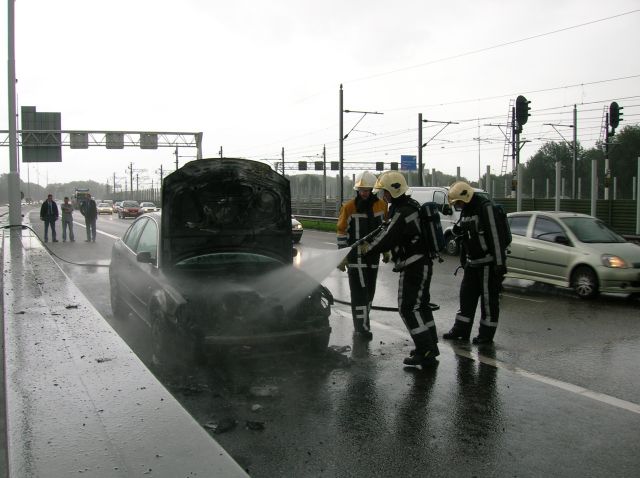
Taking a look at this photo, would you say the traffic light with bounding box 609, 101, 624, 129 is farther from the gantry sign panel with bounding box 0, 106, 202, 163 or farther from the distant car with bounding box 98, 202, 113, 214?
the distant car with bounding box 98, 202, 113, 214

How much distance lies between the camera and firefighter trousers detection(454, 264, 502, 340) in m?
6.55

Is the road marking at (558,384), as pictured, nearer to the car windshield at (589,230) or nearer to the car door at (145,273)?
the car door at (145,273)

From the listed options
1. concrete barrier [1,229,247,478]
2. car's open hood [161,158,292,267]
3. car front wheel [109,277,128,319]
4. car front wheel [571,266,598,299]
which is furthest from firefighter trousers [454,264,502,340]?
car front wheel [109,277,128,319]

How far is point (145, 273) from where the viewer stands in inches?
254

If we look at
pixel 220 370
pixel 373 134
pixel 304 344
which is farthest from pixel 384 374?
pixel 373 134

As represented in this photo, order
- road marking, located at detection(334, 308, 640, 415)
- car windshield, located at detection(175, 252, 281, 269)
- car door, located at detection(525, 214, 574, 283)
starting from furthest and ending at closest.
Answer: car door, located at detection(525, 214, 574, 283)
car windshield, located at detection(175, 252, 281, 269)
road marking, located at detection(334, 308, 640, 415)

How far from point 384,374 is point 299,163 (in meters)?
53.5

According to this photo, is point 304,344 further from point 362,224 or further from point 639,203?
point 639,203

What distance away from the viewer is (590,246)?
9773 mm

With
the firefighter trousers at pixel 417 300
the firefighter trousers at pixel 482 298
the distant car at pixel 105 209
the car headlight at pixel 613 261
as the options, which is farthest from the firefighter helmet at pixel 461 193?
the distant car at pixel 105 209

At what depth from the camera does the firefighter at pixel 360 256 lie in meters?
6.72

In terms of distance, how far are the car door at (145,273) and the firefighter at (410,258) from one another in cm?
233

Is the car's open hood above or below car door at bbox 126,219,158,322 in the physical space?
above

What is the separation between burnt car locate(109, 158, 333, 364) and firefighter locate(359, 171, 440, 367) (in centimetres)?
79
